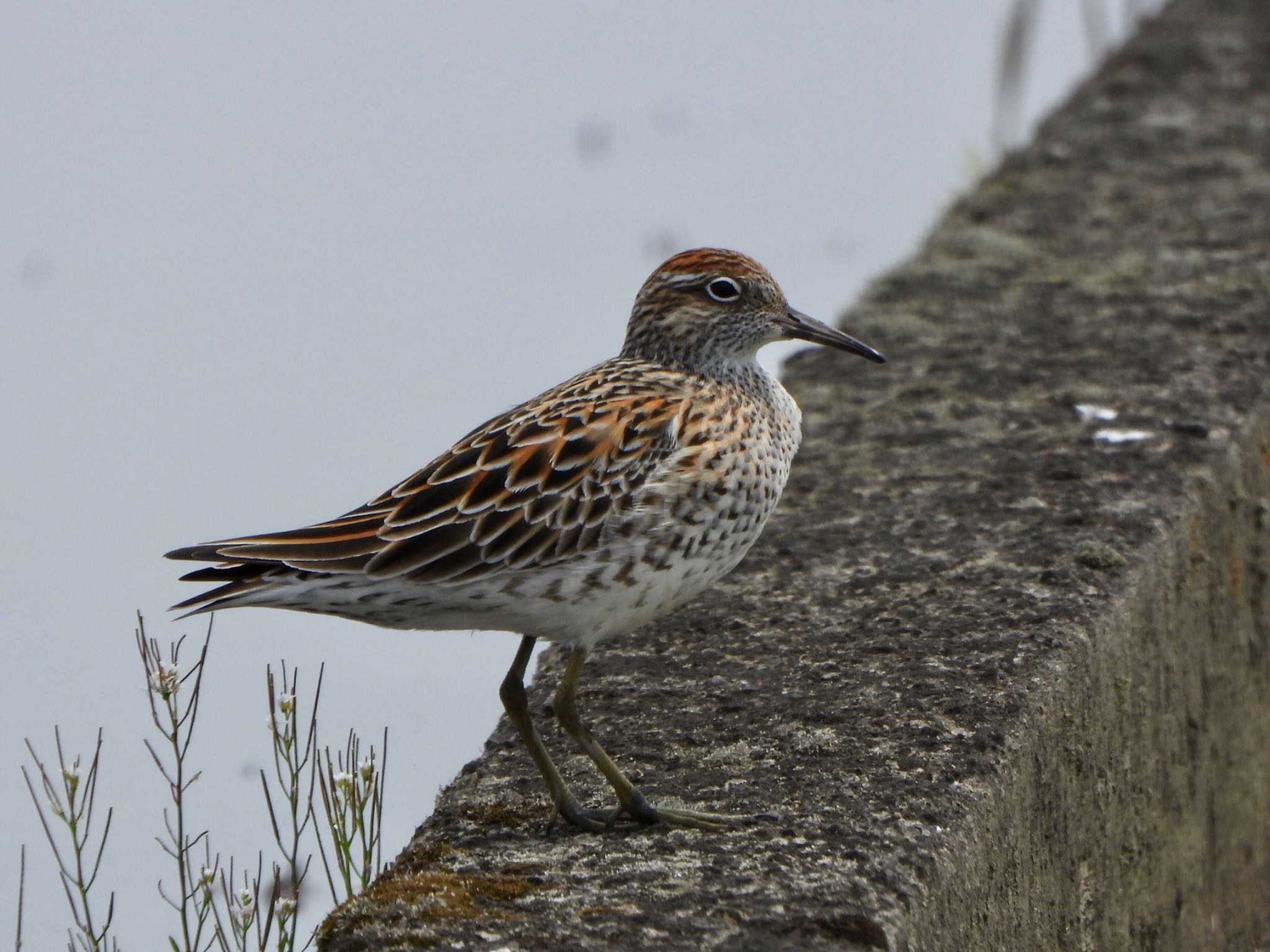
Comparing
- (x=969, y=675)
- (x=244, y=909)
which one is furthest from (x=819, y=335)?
(x=244, y=909)

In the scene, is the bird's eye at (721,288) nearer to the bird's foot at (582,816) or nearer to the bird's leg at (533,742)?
the bird's leg at (533,742)

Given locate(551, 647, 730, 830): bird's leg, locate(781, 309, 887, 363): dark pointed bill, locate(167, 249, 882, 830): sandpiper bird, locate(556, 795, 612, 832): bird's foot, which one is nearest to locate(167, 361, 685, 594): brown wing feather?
locate(167, 249, 882, 830): sandpiper bird

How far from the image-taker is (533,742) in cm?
397

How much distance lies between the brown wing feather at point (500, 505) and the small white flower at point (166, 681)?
0.20m

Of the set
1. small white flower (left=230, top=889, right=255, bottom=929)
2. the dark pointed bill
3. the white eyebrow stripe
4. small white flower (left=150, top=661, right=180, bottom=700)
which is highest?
the white eyebrow stripe

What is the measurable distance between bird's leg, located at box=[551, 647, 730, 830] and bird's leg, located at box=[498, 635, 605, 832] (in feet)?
0.22

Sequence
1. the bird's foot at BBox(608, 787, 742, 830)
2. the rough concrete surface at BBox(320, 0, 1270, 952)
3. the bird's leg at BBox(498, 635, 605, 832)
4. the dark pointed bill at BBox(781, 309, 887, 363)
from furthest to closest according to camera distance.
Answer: the dark pointed bill at BBox(781, 309, 887, 363) → the bird's leg at BBox(498, 635, 605, 832) → the bird's foot at BBox(608, 787, 742, 830) → the rough concrete surface at BBox(320, 0, 1270, 952)

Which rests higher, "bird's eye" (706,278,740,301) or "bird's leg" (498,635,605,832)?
"bird's eye" (706,278,740,301)

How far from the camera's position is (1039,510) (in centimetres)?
506

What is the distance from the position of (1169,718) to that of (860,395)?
1.68 m

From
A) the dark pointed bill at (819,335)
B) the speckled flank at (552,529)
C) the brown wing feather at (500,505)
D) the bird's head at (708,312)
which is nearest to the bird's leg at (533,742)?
the speckled flank at (552,529)

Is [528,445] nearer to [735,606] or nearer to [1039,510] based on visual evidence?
[735,606]

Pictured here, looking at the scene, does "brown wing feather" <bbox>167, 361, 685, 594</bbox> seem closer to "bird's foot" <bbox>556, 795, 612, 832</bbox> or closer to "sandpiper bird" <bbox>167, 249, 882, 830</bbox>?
"sandpiper bird" <bbox>167, 249, 882, 830</bbox>

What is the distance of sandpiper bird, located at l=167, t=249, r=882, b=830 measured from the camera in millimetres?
3824
